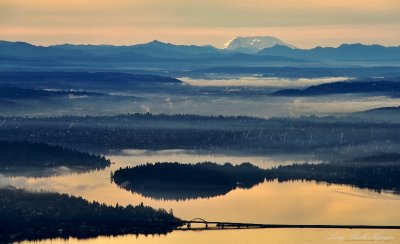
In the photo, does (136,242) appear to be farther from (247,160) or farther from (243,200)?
(247,160)

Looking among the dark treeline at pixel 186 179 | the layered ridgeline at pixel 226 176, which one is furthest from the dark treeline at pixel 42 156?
the dark treeline at pixel 186 179

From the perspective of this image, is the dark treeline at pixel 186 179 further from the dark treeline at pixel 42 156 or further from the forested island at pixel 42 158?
the dark treeline at pixel 42 156

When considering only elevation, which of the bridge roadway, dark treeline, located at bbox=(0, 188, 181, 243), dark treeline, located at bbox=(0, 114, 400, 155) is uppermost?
dark treeline, located at bbox=(0, 188, 181, 243)

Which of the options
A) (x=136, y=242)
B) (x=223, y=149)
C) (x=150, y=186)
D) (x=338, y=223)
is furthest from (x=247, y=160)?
(x=136, y=242)

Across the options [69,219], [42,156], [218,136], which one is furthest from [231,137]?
[69,219]

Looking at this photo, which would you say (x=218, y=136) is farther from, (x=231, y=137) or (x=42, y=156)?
(x=42, y=156)

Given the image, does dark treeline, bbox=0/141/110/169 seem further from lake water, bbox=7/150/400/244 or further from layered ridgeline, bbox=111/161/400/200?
layered ridgeline, bbox=111/161/400/200

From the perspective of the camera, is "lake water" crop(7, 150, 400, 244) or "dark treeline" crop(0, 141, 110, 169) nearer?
"lake water" crop(7, 150, 400, 244)

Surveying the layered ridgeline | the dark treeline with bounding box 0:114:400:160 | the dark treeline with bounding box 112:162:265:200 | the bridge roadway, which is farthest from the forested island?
the bridge roadway
